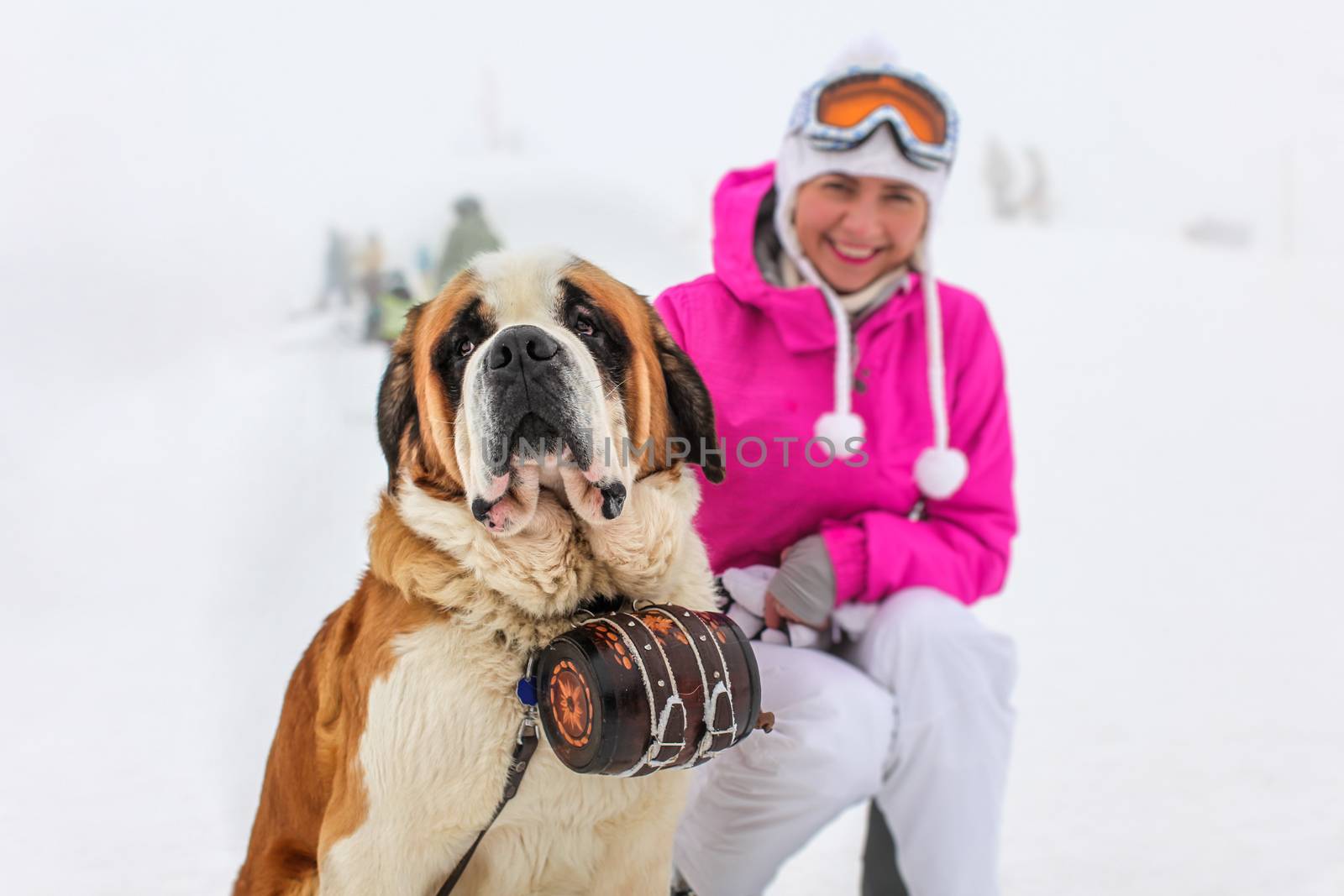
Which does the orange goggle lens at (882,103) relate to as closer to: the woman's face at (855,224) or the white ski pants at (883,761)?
the woman's face at (855,224)

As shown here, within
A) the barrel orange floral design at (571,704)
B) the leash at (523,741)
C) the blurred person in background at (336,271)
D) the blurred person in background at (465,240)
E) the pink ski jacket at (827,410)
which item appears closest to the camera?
the barrel orange floral design at (571,704)

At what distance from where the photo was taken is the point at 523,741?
1.23 meters

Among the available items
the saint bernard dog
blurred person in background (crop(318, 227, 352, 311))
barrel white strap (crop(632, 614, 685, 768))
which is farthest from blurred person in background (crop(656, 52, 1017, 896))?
blurred person in background (crop(318, 227, 352, 311))

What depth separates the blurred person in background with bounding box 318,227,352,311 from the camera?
2.29 m

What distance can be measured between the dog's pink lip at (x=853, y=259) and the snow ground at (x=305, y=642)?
2.57ft

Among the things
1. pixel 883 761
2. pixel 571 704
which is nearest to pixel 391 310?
pixel 571 704

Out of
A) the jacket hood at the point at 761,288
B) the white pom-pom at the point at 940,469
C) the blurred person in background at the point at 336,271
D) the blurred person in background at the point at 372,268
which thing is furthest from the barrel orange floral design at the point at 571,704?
the blurred person in background at the point at 336,271

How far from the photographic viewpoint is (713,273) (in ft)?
5.47

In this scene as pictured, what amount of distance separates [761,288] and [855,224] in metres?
0.22

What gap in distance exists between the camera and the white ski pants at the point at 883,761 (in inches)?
65.9

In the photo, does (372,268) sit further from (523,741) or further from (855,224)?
(523,741)

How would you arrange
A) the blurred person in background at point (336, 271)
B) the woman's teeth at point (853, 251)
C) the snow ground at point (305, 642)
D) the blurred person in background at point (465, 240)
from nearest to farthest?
the blurred person in background at point (465, 240), the woman's teeth at point (853, 251), the snow ground at point (305, 642), the blurred person in background at point (336, 271)

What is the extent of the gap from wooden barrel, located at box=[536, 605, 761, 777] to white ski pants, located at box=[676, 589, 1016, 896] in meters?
0.44

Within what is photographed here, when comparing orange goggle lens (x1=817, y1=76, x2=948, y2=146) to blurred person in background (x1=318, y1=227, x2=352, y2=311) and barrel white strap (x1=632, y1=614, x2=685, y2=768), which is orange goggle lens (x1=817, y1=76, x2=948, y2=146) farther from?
blurred person in background (x1=318, y1=227, x2=352, y2=311)
